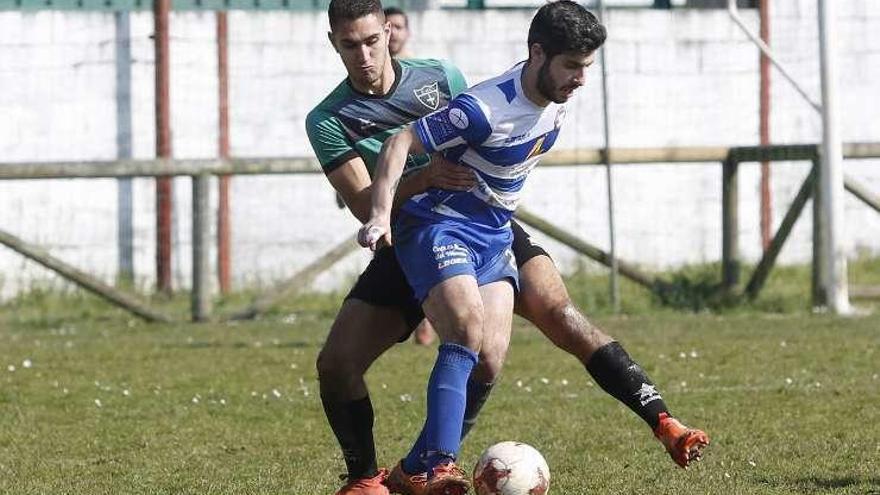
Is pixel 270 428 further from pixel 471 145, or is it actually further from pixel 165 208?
pixel 165 208

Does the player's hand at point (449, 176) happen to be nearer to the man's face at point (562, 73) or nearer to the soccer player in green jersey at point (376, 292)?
the soccer player in green jersey at point (376, 292)

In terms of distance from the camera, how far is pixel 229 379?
11.4m

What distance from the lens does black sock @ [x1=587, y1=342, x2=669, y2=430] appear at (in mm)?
6996

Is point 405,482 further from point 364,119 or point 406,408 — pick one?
point 406,408

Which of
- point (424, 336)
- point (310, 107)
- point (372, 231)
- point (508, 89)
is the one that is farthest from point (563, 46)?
point (310, 107)

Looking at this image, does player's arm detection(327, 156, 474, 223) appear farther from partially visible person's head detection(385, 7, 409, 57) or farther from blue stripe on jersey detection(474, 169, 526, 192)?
partially visible person's head detection(385, 7, 409, 57)

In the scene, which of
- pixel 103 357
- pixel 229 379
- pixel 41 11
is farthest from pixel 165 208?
pixel 229 379

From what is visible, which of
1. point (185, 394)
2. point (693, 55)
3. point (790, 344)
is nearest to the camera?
point (185, 394)

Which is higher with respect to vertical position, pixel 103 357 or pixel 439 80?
pixel 439 80

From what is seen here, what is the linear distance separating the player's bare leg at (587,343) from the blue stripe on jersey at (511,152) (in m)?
0.49

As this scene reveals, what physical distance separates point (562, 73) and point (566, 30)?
0.53 feet

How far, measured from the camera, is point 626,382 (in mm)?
7023

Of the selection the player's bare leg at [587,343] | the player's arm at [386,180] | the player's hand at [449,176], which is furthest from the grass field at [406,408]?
the player's arm at [386,180]

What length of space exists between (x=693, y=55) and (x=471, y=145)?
1184 centimetres
